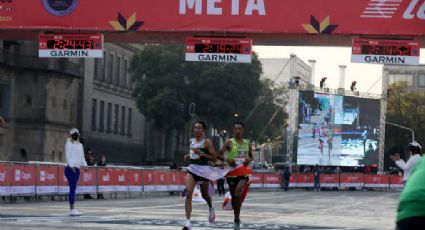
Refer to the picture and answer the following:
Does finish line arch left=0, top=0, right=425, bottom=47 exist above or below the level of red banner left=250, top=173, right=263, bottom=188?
above

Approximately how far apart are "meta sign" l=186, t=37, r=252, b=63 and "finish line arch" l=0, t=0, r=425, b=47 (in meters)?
0.27

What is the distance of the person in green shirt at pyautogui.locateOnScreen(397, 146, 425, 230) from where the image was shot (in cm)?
524

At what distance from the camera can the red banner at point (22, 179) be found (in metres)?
27.0

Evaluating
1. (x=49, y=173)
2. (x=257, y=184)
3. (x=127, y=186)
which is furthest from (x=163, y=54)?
(x=49, y=173)

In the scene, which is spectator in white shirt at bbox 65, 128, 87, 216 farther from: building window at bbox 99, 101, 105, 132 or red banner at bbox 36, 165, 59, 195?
building window at bbox 99, 101, 105, 132

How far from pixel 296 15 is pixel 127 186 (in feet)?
39.8

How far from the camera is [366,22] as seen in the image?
26688mm

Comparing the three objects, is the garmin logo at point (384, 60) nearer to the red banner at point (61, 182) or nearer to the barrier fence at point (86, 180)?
the barrier fence at point (86, 180)

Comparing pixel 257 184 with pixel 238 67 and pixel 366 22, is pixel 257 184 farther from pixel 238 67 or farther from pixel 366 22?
pixel 366 22

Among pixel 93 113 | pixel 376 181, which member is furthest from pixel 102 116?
pixel 376 181

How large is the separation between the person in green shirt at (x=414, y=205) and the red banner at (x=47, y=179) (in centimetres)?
2401

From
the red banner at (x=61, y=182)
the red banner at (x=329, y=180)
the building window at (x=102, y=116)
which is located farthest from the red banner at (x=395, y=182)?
the red banner at (x=61, y=182)

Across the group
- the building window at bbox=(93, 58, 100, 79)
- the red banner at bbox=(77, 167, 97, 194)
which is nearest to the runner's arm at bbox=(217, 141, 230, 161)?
the red banner at bbox=(77, 167, 97, 194)

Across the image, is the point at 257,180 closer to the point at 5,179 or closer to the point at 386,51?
the point at 386,51
